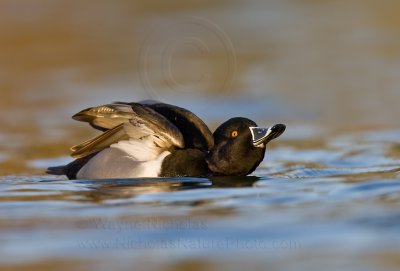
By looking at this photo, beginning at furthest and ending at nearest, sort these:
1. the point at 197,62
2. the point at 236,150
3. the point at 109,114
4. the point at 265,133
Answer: the point at 197,62 < the point at 109,114 < the point at 236,150 < the point at 265,133

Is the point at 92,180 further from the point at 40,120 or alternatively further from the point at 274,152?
the point at 40,120

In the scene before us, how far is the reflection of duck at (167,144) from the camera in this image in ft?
30.5

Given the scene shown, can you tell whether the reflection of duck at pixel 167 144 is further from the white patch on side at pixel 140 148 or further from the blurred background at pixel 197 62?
the blurred background at pixel 197 62

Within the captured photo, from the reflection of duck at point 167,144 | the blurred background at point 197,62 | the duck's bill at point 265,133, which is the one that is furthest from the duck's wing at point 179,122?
the blurred background at point 197,62

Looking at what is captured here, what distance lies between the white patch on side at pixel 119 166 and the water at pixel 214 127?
5.4 inches

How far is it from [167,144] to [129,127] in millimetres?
372

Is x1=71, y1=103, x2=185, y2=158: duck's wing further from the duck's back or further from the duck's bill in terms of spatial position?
the duck's bill

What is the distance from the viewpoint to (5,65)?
61.1ft

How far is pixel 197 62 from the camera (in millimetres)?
18703

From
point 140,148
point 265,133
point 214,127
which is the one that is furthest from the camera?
point 214,127

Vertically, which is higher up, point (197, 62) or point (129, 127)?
point (197, 62)

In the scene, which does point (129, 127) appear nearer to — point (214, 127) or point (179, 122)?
point (179, 122)

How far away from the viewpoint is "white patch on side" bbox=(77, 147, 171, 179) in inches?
369

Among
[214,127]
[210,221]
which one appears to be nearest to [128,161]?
[210,221]
